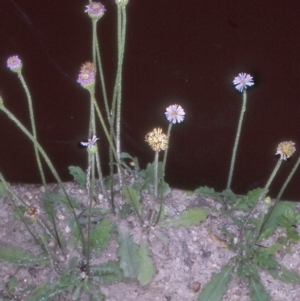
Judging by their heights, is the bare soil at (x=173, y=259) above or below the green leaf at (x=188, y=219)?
below

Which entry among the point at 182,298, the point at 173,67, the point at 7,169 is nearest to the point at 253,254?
the point at 182,298

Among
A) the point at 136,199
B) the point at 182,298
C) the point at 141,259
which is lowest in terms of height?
the point at 182,298

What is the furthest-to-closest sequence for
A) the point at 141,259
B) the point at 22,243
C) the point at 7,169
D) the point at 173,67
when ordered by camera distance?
1. the point at 7,169
2. the point at 22,243
3. the point at 141,259
4. the point at 173,67

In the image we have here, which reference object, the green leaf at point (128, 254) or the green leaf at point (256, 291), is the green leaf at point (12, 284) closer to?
the green leaf at point (128, 254)

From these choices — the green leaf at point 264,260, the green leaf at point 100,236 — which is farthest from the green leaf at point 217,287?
the green leaf at point 100,236

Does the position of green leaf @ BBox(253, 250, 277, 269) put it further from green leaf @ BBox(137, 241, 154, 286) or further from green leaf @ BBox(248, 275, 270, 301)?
green leaf @ BBox(137, 241, 154, 286)

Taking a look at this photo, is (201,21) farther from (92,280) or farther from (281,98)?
(92,280)

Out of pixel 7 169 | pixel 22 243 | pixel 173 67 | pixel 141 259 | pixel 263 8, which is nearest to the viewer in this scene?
pixel 263 8
